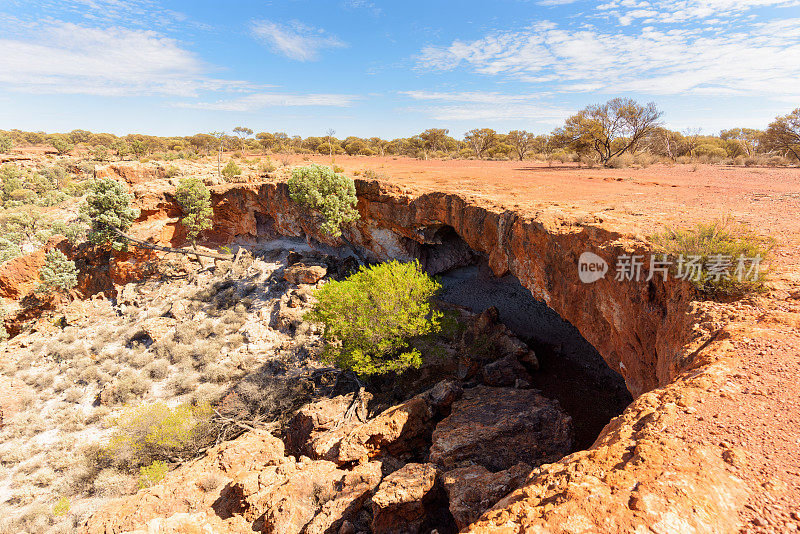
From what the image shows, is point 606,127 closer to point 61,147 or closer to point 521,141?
point 521,141

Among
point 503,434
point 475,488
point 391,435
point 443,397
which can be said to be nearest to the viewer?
point 475,488

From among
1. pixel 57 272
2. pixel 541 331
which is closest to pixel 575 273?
pixel 541 331

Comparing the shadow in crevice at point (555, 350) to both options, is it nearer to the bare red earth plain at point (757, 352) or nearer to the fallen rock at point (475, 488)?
the fallen rock at point (475, 488)

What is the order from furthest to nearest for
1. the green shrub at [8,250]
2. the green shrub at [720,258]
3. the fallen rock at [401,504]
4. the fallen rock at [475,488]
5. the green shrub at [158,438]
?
the green shrub at [8,250] → the green shrub at [158,438] → the fallen rock at [401,504] → the fallen rock at [475,488] → the green shrub at [720,258]

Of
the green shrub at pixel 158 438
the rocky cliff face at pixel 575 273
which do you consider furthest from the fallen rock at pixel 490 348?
the green shrub at pixel 158 438

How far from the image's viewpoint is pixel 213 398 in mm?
13117

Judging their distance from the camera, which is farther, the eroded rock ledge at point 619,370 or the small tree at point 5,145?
the small tree at point 5,145

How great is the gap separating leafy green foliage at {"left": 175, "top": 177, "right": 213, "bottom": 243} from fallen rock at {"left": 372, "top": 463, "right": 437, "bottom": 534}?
807 inches

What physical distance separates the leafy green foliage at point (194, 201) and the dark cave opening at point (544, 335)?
14328mm

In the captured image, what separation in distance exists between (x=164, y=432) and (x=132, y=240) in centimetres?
1501

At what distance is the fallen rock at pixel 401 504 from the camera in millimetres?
5941

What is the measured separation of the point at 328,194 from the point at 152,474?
13.5 m

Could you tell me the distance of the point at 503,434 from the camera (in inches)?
310

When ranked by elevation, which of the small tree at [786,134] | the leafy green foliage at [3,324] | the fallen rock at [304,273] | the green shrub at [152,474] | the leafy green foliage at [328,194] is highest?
the small tree at [786,134]
